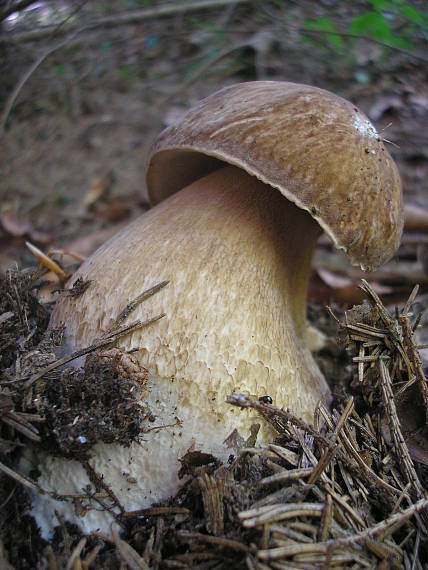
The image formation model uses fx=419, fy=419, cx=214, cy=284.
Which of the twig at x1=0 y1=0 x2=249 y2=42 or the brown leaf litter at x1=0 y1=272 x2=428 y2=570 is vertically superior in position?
the twig at x1=0 y1=0 x2=249 y2=42

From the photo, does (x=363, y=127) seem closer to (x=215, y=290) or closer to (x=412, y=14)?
(x=215, y=290)

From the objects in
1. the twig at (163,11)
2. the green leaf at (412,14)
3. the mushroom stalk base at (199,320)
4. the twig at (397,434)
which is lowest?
the twig at (397,434)

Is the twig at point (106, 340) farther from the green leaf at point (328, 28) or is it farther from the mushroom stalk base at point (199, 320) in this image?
the green leaf at point (328, 28)

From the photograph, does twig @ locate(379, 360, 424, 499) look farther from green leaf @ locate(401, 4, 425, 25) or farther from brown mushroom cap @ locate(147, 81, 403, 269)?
green leaf @ locate(401, 4, 425, 25)

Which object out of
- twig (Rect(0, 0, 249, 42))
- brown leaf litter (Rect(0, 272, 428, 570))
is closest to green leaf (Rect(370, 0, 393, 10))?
twig (Rect(0, 0, 249, 42))

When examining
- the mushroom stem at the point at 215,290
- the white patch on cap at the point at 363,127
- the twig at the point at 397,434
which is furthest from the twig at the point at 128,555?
the white patch on cap at the point at 363,127

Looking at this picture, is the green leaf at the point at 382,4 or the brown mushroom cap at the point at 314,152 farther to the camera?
the green leaf at the point at 382,4
